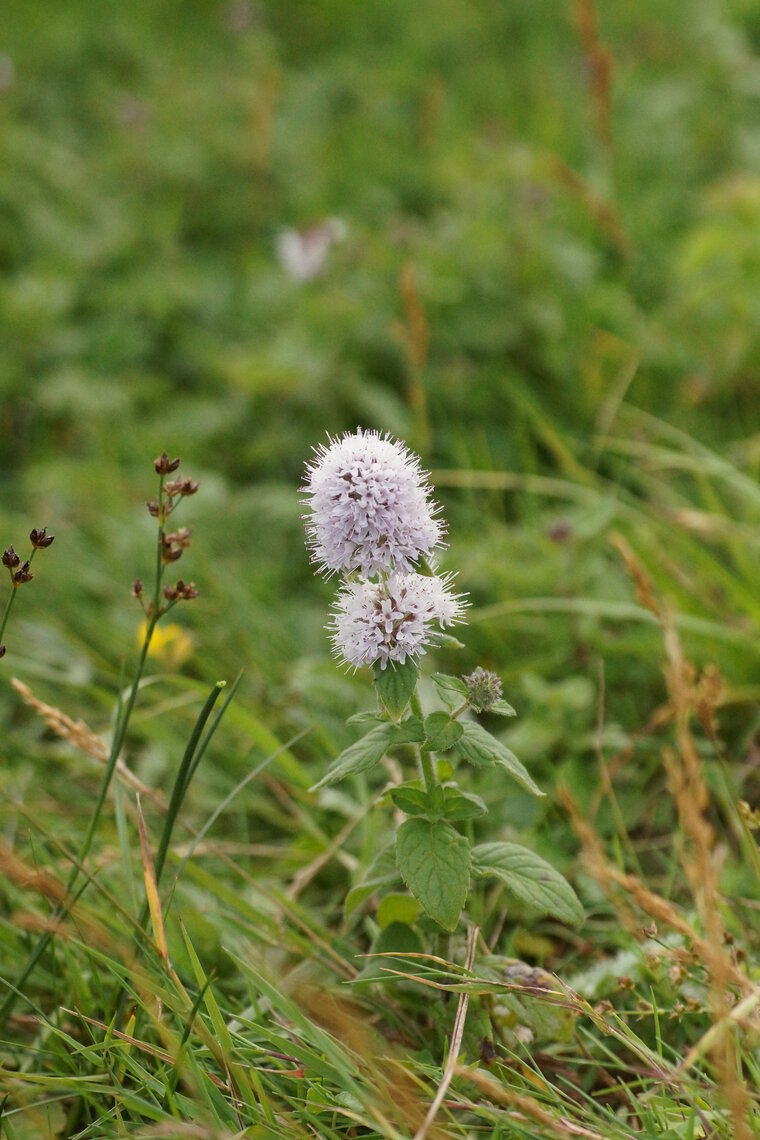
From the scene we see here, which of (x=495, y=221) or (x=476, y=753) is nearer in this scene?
(x=476, y=753)

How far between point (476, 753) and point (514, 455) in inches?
81.4

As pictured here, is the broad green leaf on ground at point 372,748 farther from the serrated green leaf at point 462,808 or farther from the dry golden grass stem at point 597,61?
Answer: the dry golden grass stem at point 597,61

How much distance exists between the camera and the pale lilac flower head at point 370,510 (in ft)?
4.29

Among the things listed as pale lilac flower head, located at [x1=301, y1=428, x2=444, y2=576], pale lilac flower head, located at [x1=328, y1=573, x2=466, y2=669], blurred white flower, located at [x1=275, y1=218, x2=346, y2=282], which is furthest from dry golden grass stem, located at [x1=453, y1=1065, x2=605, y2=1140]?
blurred white flower, located at [x1=275, y1=218, x2=346, y2=282]

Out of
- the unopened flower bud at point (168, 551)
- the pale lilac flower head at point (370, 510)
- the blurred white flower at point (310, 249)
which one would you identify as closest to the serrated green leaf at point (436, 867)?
the pale lilac flower head at point (370, 510)

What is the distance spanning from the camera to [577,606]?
91.0 inches

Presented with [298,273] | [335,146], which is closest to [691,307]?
[298,273]

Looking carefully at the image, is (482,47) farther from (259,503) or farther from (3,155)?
(259,503)

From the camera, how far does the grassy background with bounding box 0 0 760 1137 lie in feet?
6.31

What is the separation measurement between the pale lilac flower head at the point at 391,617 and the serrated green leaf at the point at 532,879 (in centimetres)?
35

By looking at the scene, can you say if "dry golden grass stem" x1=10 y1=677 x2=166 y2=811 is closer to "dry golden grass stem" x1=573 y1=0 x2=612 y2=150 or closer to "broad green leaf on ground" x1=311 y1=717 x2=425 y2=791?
"broad green leaf on ground" x1=311 y1=717 x2=425 y2=791

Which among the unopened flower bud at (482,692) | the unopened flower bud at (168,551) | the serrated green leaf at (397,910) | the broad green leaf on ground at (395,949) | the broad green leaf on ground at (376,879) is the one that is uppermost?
the unopened flower bud at (168,551)

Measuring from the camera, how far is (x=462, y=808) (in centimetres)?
144

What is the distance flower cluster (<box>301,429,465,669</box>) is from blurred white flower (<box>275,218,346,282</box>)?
2.52m
